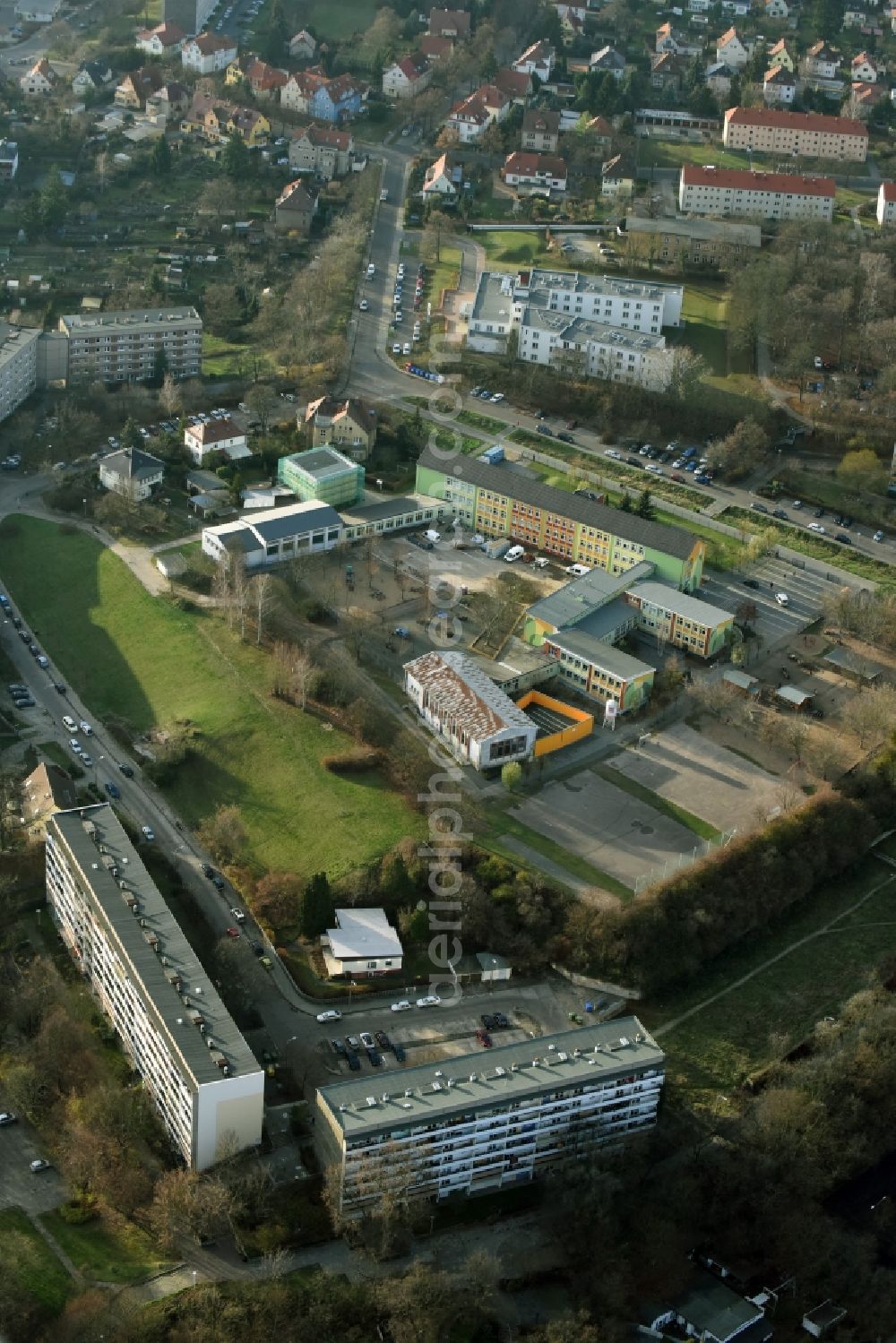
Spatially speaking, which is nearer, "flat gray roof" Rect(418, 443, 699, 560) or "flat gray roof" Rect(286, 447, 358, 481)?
"flat gray roof" Rect(418, 443, 699, 560)

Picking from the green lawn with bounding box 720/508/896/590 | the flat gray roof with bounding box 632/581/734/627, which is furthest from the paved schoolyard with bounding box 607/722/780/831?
the green lawn with bounding box 720/508/896/590

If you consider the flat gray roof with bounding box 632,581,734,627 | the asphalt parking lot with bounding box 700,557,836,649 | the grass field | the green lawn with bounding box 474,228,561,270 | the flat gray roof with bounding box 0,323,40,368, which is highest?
the green lawn with bounding box 474,228,561,270

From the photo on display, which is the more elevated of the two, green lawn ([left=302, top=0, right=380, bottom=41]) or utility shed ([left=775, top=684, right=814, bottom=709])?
green lawn ([left=302, top=0, right=380, bottom=41])

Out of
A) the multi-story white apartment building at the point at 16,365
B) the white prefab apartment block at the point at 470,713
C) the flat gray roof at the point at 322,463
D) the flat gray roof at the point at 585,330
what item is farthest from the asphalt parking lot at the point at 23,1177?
the flat gray roof at the point at 585,330

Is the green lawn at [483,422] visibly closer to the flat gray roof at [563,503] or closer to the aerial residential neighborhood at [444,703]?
the aerial residential neighborhood at [444,703]

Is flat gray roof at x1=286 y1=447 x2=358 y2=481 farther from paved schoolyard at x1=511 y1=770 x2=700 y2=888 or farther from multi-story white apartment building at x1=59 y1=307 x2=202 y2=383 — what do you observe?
paved schoolyard at x1=511 y1=770 x2=700 y2=888

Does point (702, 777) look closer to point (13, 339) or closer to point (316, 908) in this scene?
point (316, 908)
